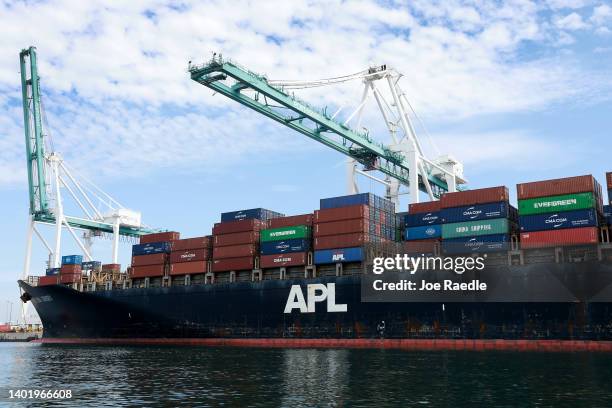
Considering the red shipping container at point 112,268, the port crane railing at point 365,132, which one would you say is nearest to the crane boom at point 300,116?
the port crane railing at point 365,132

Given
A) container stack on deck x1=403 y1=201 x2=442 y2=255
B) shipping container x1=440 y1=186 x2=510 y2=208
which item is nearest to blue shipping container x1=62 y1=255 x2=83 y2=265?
container stack on deck x1=403 y1=201 x2=442 y2=255

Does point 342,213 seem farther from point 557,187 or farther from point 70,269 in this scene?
point 70,269

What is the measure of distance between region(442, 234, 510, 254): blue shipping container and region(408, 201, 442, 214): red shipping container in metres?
3.74

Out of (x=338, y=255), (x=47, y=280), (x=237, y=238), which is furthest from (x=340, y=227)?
(x=47, y=280)

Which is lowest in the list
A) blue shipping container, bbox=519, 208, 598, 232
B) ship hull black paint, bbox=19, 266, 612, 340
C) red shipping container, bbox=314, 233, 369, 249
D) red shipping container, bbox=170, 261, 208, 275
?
ship hull black paint, bbox=19, 266, 612, 340

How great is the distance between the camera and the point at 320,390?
69.8 feet

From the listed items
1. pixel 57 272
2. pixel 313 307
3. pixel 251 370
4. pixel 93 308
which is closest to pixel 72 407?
pixel 251 370

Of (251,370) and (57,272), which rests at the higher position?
(57,272)

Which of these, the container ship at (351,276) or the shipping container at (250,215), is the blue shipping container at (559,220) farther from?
the shipping container at (250,215)

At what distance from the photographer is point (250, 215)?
51094 mm

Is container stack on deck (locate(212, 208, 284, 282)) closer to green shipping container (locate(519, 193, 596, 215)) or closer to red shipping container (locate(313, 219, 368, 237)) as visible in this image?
red shipping container (locate(313, 219, 368, 237))

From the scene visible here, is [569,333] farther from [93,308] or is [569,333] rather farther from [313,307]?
[93,308]

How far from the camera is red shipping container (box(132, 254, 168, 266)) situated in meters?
54.9

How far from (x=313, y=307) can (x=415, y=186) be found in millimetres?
15388
